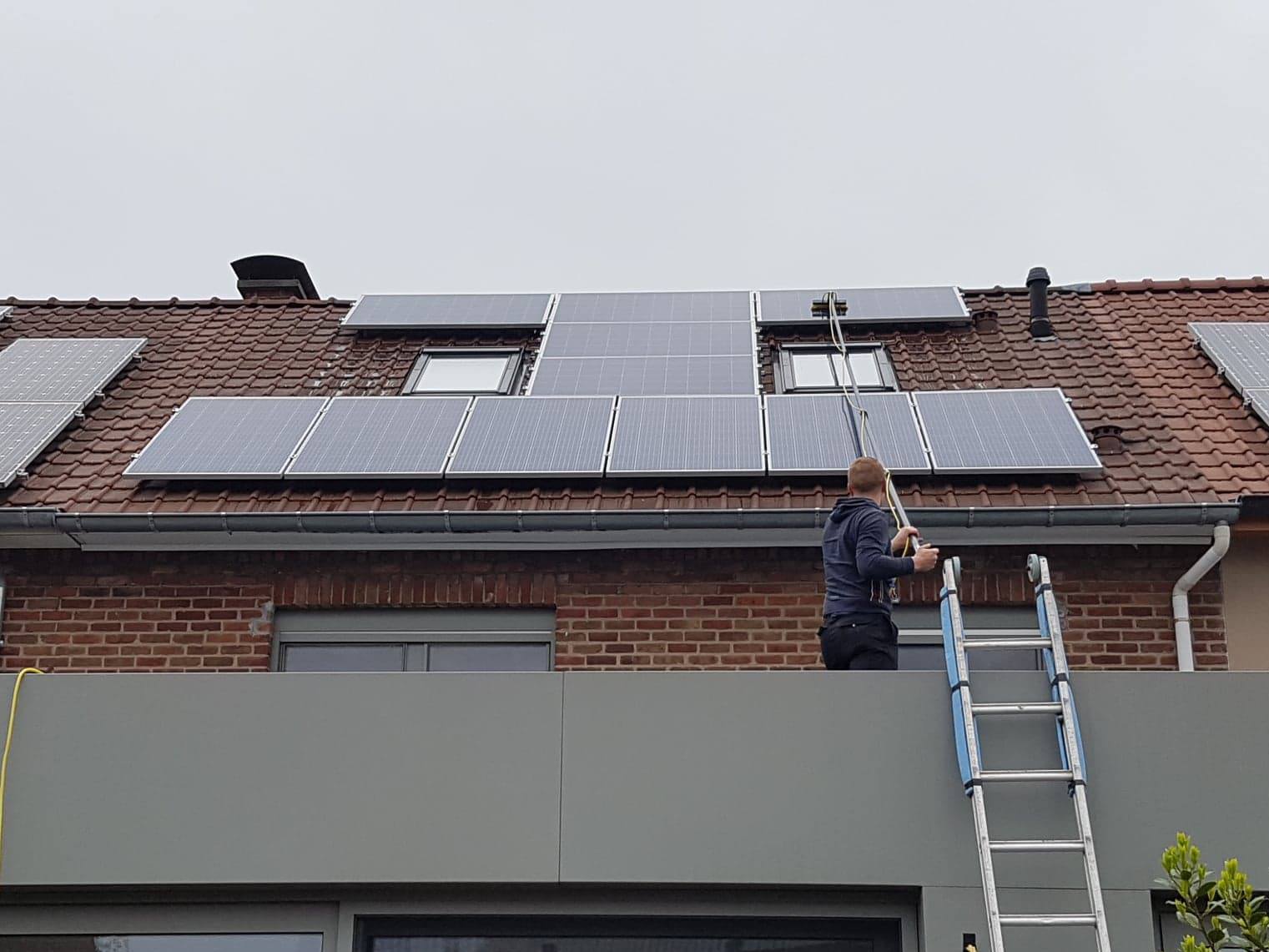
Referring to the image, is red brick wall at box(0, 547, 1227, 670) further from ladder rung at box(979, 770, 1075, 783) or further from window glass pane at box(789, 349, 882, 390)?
ladder rung at box(979, 770, 1075, 783)

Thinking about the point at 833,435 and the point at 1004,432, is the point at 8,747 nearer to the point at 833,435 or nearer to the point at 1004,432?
the point at 833,435

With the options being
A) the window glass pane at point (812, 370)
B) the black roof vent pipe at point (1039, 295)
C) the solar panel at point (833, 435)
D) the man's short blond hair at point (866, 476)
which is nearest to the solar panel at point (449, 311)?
the window glass pane at point (812, 370)

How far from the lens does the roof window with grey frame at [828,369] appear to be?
34.4 ft

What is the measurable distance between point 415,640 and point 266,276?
22.5 feet

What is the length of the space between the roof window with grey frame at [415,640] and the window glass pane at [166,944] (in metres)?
2.53

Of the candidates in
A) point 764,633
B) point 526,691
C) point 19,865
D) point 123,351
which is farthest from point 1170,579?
point 123,351

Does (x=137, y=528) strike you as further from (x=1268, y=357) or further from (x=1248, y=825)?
(x=1268, y=357)

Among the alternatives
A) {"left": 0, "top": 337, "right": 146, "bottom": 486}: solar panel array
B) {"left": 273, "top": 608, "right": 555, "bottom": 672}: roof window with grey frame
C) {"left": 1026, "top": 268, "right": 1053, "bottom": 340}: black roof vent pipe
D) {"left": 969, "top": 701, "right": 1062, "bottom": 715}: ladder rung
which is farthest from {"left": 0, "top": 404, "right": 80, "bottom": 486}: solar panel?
{"left": 1026, "top": 268, "right": 1053, "bottom": 340}: black roof vent pipe

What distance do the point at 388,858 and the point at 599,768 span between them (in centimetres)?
95

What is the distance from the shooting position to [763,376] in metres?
10.9

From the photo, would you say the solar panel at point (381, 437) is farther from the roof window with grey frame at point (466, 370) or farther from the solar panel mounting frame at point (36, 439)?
the solar panel mounting frame at point (36, 439)

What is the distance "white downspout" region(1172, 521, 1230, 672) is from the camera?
8.27 metres

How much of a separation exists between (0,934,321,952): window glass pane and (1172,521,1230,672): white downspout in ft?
15.9

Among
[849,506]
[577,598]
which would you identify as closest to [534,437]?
[577,598]
